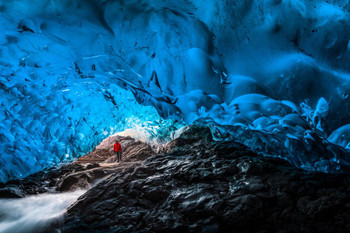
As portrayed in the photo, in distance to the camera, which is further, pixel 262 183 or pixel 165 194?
pixel 165 194

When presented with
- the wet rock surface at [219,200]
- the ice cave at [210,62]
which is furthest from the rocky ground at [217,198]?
the ice cave at [210,62]

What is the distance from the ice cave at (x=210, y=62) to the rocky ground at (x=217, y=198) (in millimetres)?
316

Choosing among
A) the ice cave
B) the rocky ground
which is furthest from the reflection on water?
the ice cave

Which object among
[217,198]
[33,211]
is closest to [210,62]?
[217,198]

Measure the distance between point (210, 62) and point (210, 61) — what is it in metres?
0.01

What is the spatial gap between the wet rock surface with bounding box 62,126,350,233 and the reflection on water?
0.43 m

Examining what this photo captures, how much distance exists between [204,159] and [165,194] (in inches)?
54.3

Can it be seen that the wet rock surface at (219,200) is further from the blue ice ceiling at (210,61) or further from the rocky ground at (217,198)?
the blue ice ceiling at (210,61)

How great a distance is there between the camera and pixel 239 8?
2863 mm

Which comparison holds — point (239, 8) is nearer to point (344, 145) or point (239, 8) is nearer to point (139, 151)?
point (344, 145)

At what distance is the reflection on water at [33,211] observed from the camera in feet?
12.8

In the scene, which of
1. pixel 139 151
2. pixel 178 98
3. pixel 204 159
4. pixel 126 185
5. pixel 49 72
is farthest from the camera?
pixel 139 151

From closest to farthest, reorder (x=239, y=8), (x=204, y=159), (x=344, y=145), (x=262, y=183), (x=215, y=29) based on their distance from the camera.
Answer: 1. (x=344, y=145)
2. (x=239, y=8)
3. (x=215, y=29)
4. (x=262, y=183)
5. (x=204, y=159)

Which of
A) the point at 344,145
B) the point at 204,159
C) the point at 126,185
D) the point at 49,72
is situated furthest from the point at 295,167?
the point at 49,72
